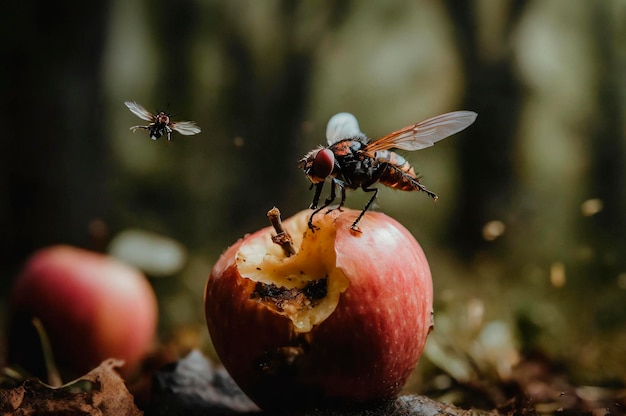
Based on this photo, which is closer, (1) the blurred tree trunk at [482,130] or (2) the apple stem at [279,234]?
(2) the apple stem at [279,234]

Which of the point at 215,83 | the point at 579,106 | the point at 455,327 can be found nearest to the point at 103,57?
the point at 215,83

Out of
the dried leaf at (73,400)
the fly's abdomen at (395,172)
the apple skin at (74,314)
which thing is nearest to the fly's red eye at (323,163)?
the fly's abdomen at (395,172)

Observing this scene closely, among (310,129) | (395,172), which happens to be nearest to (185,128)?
(395,172)

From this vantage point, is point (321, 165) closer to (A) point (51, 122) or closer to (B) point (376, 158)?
(B) point (376, 158)

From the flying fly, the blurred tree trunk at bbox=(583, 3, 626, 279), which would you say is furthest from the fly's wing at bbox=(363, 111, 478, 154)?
the blurred tree trunk at bbox=(583, 3, 626, 279)

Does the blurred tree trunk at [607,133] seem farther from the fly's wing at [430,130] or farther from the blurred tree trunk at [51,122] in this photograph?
the blurred tree trunk at [51,122]

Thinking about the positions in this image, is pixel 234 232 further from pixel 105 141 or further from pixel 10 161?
pixel 10 161

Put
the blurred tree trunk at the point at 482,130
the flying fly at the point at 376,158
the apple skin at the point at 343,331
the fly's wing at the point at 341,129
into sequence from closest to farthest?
the apple skin at the point at 343,331, the flying fly at the point at 376,158, the fly's wing at the point at 341,129, the blurred tree trunk at the point at 482,130
